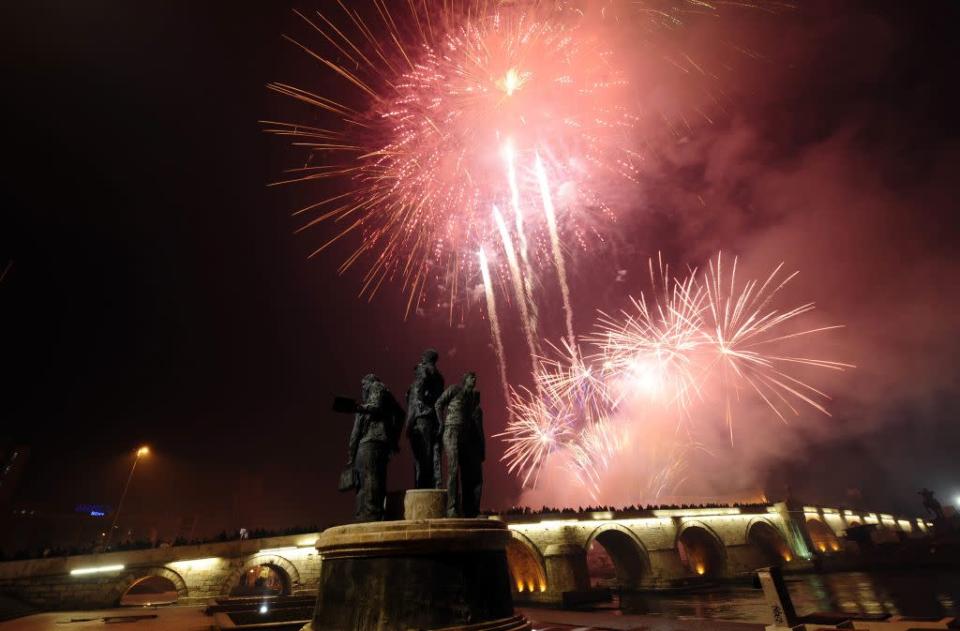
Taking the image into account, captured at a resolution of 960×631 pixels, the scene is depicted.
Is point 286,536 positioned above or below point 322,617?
above

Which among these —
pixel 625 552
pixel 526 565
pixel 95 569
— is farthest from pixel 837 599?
pixel 95 569

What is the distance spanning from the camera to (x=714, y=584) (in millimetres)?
31047

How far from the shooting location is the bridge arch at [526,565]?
26.1 m

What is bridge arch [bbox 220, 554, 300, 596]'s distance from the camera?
2119 cm

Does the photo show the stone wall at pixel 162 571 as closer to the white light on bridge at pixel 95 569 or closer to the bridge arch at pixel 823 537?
the white light on bridge at pixel 95 569

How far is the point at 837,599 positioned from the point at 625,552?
14.9 meters

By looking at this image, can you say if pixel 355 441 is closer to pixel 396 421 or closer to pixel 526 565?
pixel 396 421

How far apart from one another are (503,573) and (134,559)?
2313 cm

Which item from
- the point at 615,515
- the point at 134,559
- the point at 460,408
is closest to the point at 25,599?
the point at 134,559

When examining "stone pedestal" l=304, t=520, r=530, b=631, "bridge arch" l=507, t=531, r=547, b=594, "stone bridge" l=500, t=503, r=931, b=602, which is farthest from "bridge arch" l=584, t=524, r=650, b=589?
"stone pedestal" l=304, t=520, r=530, b=631

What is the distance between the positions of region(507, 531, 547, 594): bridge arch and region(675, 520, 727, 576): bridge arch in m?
12.1

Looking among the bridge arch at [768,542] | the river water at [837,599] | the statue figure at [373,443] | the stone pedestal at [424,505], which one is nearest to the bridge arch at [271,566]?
the river water at [837,599]

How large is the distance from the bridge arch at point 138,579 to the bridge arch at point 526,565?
16.7m

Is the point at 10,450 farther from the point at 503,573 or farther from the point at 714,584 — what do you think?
the point at 714,584
